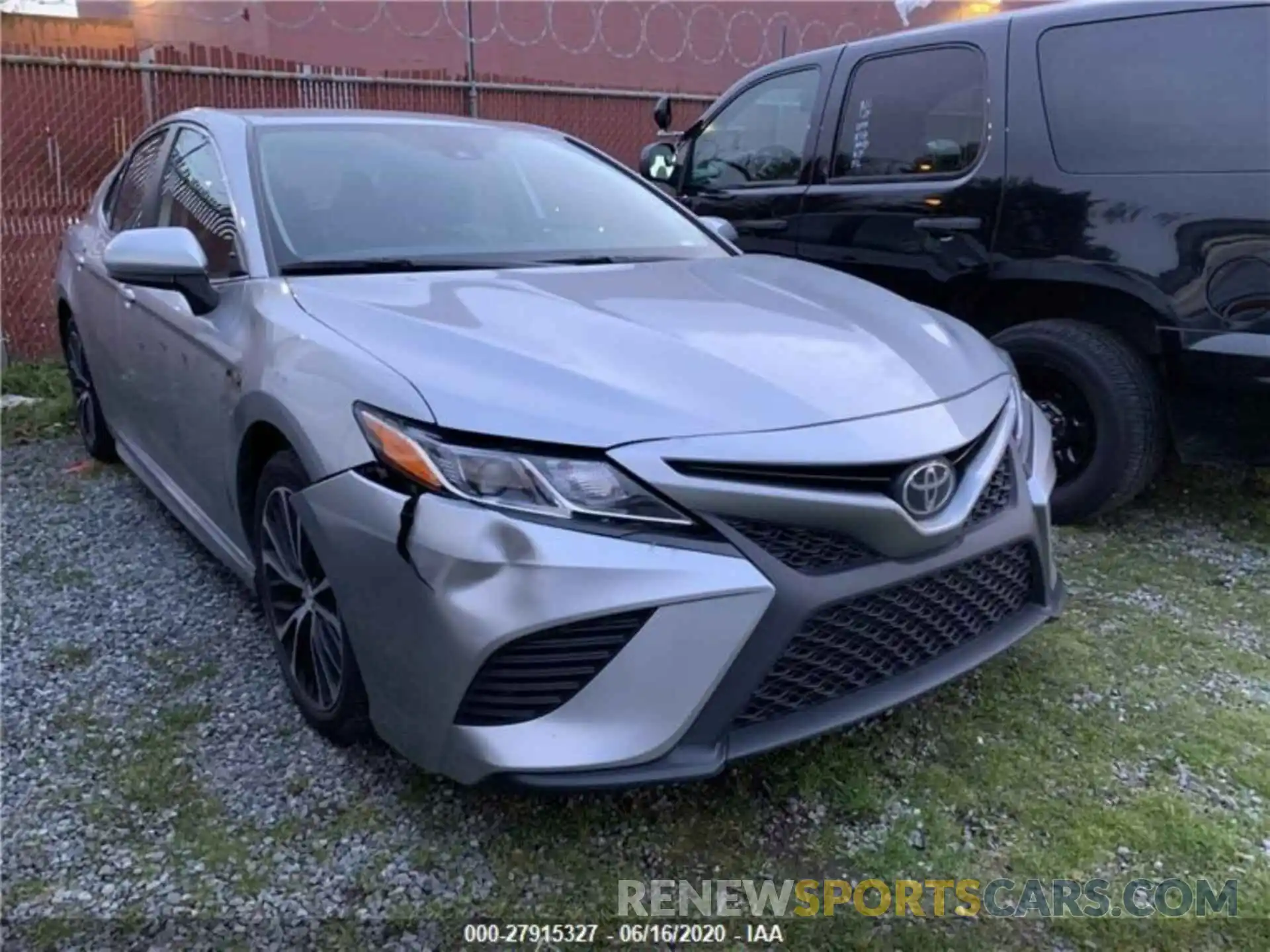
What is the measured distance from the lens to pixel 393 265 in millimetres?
2816

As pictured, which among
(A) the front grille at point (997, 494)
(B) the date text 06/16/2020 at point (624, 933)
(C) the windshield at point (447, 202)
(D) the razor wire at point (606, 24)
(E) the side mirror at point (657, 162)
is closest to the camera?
(B) the date text 06/16/2020 at point (624, 933)

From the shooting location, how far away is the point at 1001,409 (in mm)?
2426

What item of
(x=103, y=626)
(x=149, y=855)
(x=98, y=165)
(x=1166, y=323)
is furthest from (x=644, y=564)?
(x=98, y=165)

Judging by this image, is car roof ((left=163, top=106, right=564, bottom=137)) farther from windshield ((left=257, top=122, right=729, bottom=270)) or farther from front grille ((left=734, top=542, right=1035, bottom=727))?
front grille ((left=734, top=542, right=1035, bottom=727))

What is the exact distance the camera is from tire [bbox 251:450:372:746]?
2.38 metres

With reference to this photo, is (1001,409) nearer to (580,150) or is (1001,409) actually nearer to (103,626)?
(580,150)

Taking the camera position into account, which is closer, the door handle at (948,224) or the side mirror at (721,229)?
the side mirror at (721,229)

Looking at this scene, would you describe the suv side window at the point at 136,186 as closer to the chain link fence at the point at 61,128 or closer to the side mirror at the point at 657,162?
the side mirror at the point at 657,162

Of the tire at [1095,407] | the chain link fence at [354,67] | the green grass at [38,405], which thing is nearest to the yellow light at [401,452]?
the tire at [1095,407]

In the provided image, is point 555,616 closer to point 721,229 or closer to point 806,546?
point 806,546

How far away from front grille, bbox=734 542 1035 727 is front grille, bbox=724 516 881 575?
7 cm

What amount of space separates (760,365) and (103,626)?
2257 millimetres

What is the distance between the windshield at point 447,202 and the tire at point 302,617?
0.65 m

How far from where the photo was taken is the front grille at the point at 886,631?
2041 mm
